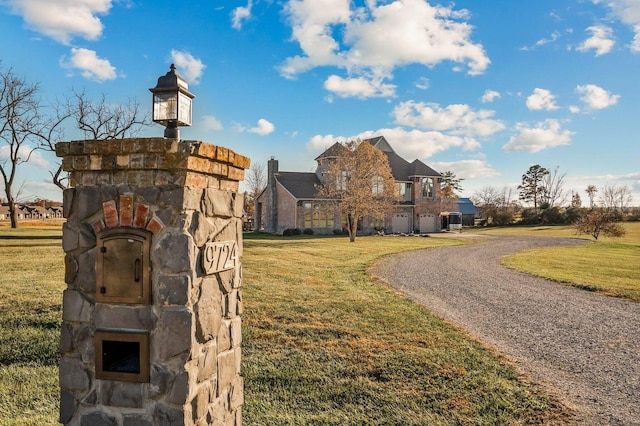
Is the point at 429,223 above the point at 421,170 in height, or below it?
below

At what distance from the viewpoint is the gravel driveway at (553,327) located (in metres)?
4.70

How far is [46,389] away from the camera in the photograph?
4.44 metres

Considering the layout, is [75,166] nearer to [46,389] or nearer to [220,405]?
[220,405]

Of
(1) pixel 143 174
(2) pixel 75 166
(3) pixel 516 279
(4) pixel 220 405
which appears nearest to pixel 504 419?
(4) pixel 220 405

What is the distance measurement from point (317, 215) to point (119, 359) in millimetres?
30945

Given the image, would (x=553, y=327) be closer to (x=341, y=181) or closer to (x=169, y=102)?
(x=169, y=102)

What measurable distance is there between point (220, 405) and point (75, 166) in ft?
7.29

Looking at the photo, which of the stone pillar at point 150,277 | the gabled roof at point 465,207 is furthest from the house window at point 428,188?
the stone pillar at point 150,277

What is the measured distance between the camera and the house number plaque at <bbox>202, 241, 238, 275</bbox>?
297cm

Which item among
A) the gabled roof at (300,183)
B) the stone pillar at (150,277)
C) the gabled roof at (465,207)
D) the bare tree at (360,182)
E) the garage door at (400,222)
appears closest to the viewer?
the stone pillar at (150,277)

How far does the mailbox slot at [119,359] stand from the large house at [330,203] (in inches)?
1169

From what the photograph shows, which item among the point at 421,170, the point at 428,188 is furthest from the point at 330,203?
the point at 428,188

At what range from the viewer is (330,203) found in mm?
33500

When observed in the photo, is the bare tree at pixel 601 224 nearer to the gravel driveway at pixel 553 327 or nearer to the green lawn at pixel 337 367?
the gravel driveway at pixel 553 327
